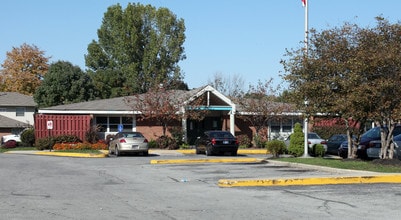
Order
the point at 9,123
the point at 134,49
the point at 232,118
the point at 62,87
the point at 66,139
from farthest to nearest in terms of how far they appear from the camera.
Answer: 1. the point at 134,49
2. the point at 62,87
3. the point at 9,123
4. the point at 232,118
5. the point at 66,139

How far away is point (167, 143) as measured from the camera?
1404 inches

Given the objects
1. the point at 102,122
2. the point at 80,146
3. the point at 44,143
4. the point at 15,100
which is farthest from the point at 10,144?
the point at 15,100

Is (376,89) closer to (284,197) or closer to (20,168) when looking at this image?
(284,197)

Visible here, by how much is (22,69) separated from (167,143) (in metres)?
43.1

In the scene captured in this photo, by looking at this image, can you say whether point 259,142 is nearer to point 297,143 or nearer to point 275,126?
point 275,126

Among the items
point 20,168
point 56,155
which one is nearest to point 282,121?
point 56,155

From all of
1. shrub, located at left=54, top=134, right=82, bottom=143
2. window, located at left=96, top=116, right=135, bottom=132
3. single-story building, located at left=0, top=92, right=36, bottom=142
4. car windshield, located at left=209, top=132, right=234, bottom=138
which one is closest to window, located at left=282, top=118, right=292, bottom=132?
window, located at left=96, top=116, right=135, bottom=132

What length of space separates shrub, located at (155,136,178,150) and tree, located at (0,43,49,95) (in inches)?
1571

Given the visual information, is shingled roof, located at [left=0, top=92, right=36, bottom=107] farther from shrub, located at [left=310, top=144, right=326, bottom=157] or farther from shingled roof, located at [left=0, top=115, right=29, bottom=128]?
shrub, located at [left=310, top=144, right=326, bottom=157]

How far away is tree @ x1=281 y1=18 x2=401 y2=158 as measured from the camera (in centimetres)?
1714

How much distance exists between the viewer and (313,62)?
19.0 metres

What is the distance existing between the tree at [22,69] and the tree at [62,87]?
1570 centimetres

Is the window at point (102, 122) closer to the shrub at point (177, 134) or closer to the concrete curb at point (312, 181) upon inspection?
the shrub at point (177, 134)

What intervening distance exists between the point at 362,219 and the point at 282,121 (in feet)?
102
